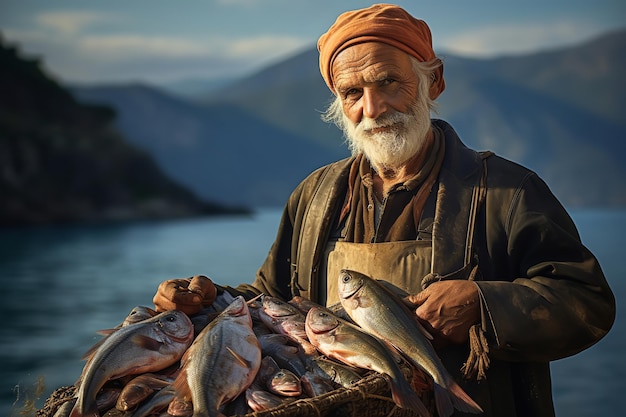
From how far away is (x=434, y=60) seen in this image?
11.0 feet

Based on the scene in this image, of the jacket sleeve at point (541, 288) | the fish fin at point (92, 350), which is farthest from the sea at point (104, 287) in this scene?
the jacket sleeve at point (541, 288)

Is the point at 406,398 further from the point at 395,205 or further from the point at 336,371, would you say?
the point at 395,205

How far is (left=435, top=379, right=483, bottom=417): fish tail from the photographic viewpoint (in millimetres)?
2492

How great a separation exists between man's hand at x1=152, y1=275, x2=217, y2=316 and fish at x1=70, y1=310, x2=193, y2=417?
0.17 metres

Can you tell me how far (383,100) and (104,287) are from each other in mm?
24280

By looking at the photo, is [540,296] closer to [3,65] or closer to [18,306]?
[18,306]

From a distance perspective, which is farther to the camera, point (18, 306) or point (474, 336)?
point (18, 306)

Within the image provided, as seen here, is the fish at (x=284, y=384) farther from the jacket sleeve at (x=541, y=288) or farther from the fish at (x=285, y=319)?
the jacket sleeve at (x=541, y=288)

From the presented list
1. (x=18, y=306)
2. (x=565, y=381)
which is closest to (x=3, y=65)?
(x=18, y=306)

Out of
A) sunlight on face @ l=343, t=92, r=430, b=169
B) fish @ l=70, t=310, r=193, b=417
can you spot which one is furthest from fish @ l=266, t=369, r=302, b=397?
sunlight on face @ l=343, t=92, r=430, b=169

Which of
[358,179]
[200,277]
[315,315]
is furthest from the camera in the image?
[358,179]

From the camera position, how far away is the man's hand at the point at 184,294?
9.42 feet

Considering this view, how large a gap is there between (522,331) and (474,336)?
0.16 m

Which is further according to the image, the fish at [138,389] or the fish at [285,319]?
the fish at [285,319]
